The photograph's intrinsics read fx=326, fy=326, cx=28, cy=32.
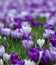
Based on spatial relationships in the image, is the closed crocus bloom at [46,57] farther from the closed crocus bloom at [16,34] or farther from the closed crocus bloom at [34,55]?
the closed crocus bloom at [16,34]

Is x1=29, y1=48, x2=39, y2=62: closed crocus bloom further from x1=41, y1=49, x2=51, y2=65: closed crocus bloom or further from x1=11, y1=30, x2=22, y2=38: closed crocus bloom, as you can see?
x1=11, y1=30, x2=22, y2=38: closed crocus bloom

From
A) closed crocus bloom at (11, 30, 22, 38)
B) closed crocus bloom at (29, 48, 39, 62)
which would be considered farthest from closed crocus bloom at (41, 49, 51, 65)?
closed crocus bloom at (11, 30, 22, 38)

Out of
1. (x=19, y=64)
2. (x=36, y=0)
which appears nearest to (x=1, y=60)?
(x=19, y=64)

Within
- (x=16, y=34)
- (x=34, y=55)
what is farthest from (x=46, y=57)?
(x=16, y=34)

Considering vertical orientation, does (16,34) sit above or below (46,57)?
below

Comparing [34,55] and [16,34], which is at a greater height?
[34,55]

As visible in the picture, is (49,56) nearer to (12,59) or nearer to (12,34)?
(12,59)

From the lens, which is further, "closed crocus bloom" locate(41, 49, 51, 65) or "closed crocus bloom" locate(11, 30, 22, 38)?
"closed crocus bloom" locate(11, 30, 22, 38)

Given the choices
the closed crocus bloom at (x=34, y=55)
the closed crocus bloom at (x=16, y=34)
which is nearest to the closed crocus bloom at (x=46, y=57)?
the closed crocus bloom at (x=34, y=55)

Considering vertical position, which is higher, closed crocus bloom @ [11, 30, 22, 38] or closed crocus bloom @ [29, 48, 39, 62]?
closed crocus bloom @ [29, 48, 39, 62]

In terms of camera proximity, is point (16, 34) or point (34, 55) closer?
point (34, 55)

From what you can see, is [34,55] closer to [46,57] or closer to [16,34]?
[46,57]
